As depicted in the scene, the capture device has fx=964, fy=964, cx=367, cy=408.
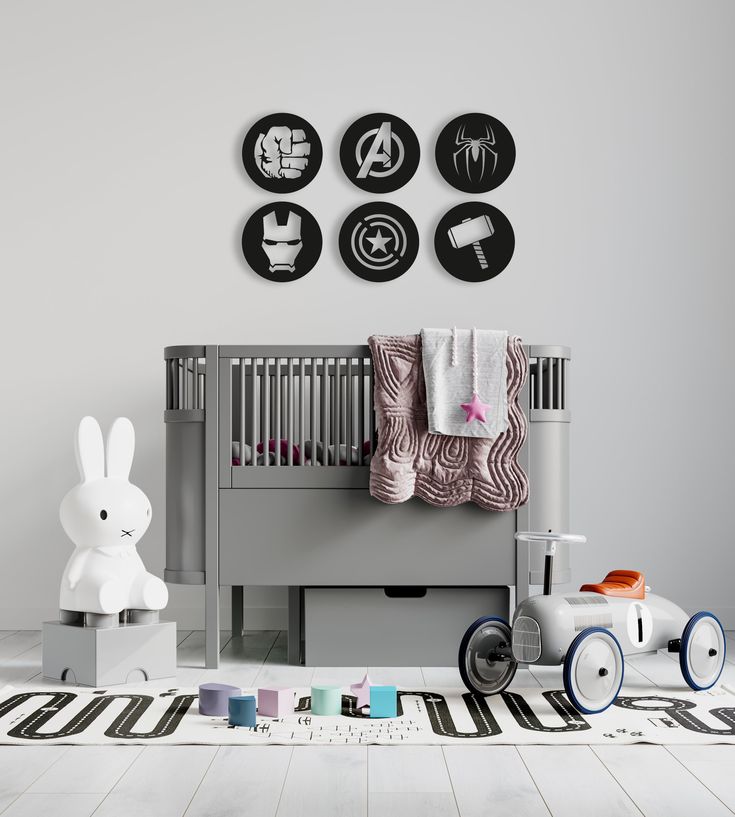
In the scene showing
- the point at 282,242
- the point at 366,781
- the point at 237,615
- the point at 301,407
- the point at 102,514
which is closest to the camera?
the point at 366,781

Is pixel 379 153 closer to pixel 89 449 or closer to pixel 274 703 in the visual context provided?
pixel 89 449

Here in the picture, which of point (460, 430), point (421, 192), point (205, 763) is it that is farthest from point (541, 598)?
point (421, 192)

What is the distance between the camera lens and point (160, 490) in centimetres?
305

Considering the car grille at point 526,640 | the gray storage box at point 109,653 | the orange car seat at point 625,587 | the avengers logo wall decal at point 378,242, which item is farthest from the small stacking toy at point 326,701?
the avengers logo wall decal at point 378,242

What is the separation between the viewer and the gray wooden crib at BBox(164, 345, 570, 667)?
2.39 m

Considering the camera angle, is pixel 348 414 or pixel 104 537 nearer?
pixel 104 537

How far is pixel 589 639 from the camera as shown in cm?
190

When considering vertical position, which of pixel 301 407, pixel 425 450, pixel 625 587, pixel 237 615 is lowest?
pixel 237 615

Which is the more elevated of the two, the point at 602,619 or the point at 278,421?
the point at 278,421

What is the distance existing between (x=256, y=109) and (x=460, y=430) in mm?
1409

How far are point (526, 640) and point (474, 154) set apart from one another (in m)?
1.68

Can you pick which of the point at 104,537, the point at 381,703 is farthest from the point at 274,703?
the point at 104,537

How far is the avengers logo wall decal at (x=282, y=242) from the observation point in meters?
3.06

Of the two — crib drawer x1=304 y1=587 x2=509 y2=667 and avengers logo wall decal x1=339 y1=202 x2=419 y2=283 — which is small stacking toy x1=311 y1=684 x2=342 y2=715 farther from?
avengers logo wall decal x1=339 y1=202 x2=419 y2=283
